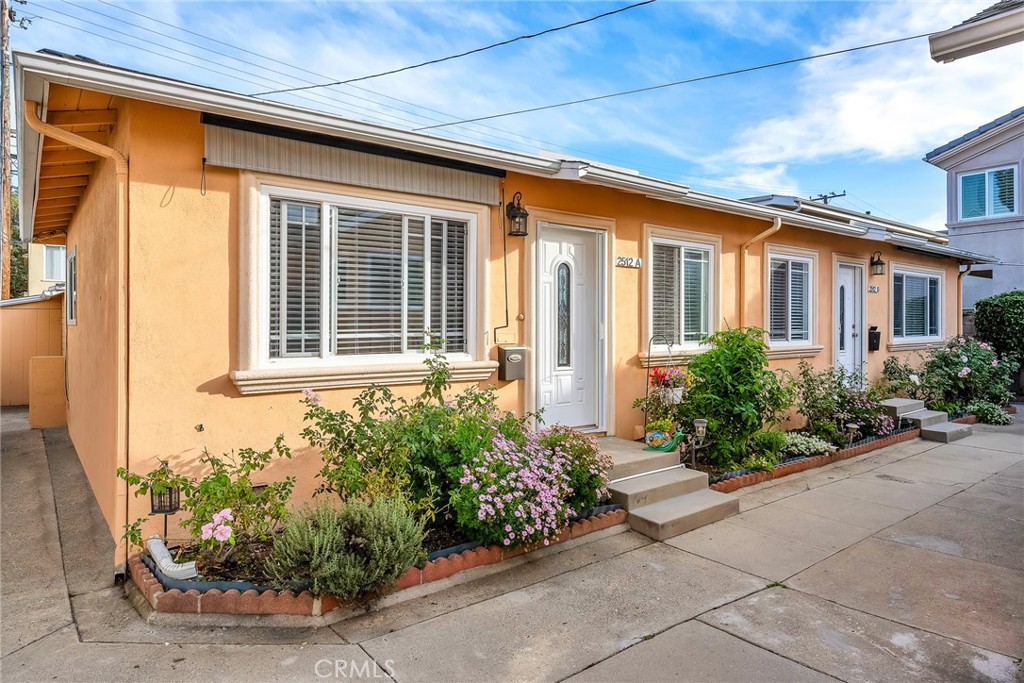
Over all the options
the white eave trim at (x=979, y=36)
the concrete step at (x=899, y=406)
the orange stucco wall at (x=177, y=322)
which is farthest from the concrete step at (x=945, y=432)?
the orange stucco wall at (x=177, y=322)

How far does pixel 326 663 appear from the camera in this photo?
2.94 metres

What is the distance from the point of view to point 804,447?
7.28 m

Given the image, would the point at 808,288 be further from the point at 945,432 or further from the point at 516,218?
the point at 516,218

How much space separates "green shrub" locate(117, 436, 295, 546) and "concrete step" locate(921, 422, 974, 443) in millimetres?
9053

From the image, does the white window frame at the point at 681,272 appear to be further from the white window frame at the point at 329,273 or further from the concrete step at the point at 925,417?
the concrete step at the point at 925,417

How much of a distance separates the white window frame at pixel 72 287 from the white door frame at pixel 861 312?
10658 mm

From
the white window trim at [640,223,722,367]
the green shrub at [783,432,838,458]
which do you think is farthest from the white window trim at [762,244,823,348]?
the green shrub at [783,432,838,458]

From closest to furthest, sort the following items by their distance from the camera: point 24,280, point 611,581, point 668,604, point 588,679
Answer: point 588,679, point 668,604, point 611,581, point 24,280

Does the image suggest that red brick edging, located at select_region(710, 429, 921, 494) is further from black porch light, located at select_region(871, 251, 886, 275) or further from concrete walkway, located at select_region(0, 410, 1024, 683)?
black porch light, located at select_region(871, 251, 886, 275)

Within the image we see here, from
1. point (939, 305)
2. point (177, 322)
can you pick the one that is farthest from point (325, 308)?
point (939, 305)

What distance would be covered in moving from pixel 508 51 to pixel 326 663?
8.19m

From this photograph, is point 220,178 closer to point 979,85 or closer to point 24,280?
point 979,85

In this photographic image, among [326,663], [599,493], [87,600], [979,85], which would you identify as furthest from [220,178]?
[979,85]

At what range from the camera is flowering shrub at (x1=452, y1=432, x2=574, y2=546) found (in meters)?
3.93
